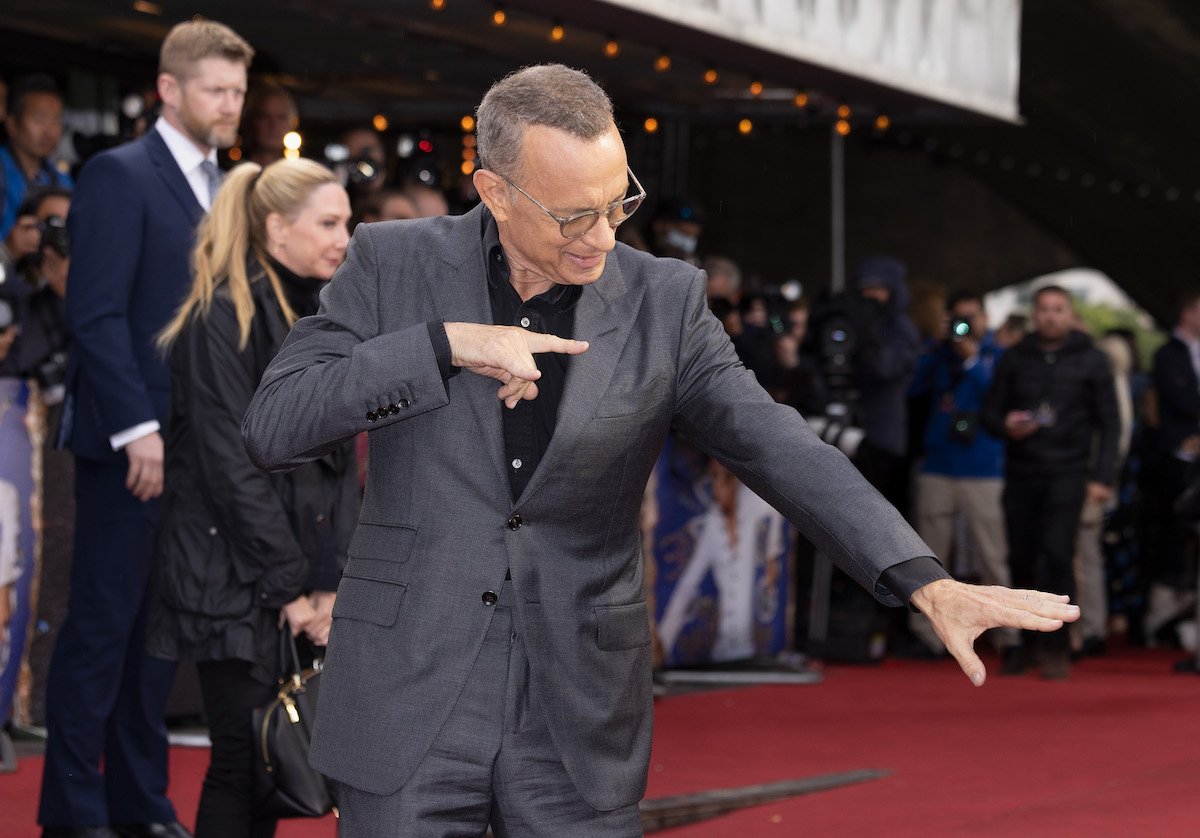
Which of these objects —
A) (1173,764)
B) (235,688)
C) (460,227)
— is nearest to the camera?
(460,227)

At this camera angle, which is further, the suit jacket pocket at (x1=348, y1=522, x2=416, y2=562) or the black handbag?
the black handbag

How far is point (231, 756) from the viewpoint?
413 centimetres

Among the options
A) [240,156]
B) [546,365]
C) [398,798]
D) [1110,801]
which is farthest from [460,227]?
[240,156]

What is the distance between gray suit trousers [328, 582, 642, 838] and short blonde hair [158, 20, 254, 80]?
9.32 ft

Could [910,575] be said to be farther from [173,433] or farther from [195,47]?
[195,47]

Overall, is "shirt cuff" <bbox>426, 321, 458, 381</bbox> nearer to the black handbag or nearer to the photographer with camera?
the black handbag

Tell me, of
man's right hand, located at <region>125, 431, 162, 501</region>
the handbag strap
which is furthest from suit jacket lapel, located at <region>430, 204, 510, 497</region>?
man's right hand, located at <region>125, 431, 162, 501</region>

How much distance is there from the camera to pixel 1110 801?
6.31 meters

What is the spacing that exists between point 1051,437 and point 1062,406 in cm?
18

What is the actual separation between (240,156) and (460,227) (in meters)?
5.82

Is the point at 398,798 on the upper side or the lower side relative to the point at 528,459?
lower

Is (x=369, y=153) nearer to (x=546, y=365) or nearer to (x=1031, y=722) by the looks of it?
(x=1031, y=722)

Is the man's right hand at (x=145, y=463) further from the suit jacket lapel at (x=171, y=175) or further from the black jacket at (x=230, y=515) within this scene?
the suit jacket lapel at (x=171, y=175)

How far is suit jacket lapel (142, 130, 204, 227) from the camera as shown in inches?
196
